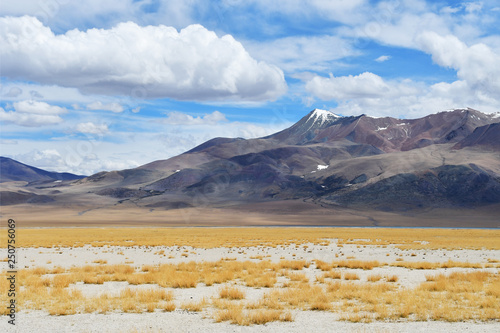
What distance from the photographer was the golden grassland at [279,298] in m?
13.6

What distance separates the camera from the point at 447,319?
1316 cm

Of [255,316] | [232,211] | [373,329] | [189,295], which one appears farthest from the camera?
[232,211]

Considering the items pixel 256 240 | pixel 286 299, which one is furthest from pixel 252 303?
pixel 256 240

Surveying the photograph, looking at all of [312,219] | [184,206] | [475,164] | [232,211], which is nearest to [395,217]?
[312,219]

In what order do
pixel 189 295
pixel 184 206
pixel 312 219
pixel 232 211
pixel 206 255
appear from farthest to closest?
pixel 184 206 < pixel 232 211 < pixel 312 219 < pixel 206 255 < pixel 189 295

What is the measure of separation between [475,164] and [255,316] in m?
205

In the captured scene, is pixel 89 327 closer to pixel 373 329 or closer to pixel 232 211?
pixel 373 329

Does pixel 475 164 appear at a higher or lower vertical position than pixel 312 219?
higher

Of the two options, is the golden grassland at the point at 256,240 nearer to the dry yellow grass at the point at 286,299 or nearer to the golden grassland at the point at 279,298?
the golden grassland at the point at 279,298

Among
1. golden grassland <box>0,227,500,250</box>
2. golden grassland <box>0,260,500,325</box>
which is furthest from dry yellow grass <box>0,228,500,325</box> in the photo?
golden grassland <box>0,227,500,250</box>

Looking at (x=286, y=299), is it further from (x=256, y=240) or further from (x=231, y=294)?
(x=256, y=240)

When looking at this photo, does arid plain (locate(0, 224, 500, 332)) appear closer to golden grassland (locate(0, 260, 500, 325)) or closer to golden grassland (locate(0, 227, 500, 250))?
golden grassland (locate(0, 260, 500, 325))

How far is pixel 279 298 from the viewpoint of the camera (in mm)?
16312

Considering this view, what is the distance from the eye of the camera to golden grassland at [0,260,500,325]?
44.6ft
